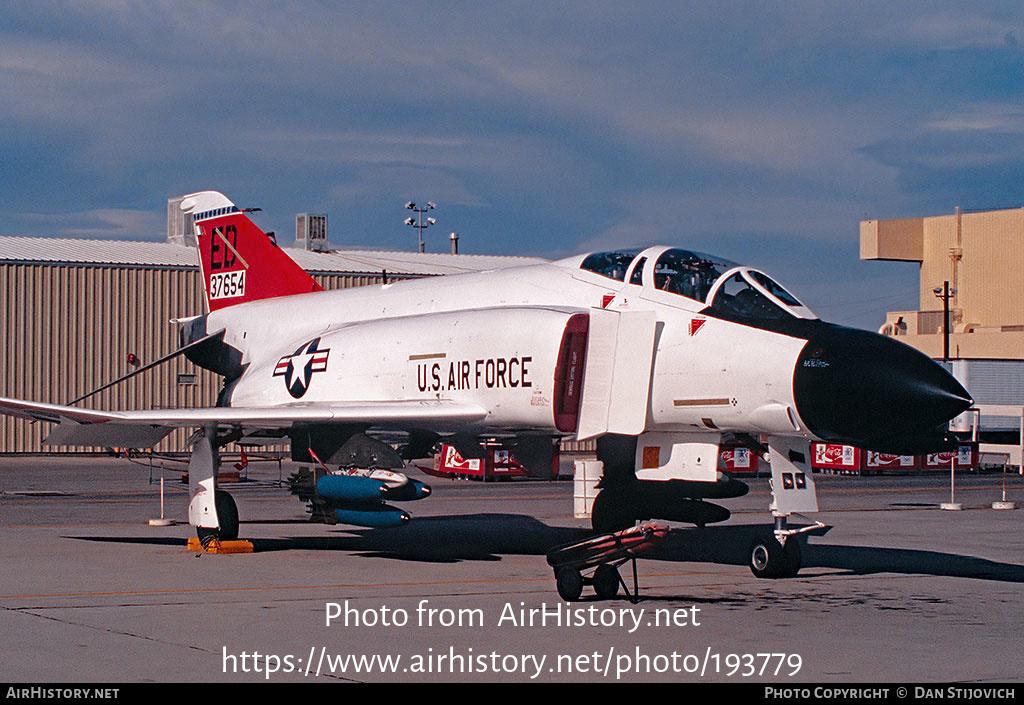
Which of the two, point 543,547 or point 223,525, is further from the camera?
point 543,547

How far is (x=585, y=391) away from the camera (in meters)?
13.5

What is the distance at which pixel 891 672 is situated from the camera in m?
8.11

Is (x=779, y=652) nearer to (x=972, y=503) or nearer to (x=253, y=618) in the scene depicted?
(x=253, y=618)

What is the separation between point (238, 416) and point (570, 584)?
5727mm

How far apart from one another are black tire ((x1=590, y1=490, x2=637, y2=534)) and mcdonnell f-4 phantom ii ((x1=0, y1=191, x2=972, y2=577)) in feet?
0.09

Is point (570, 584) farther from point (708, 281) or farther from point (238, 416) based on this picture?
point (238, 416)

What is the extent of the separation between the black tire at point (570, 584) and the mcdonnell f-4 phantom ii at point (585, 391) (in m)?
2.04

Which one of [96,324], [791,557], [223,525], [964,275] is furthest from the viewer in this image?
[964,275]

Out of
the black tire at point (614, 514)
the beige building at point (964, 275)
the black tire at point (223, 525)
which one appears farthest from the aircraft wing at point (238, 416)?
the beige building at point (964, 275)

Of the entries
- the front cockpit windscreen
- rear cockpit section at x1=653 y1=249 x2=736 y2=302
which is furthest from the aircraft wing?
the front cockpit windscreen

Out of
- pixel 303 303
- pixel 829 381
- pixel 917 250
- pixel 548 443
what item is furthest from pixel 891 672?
pixel 917 250

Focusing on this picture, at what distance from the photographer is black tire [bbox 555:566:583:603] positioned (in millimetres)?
11391

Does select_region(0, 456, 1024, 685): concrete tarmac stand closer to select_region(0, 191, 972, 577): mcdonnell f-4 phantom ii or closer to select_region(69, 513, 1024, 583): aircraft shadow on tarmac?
select_region(69, 513, 1024, 583): aircraft shadow on tarmac

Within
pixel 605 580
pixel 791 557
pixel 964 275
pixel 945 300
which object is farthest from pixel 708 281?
pixel 964 275
